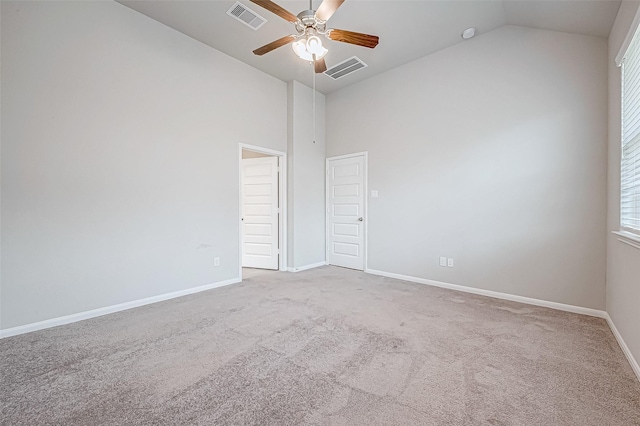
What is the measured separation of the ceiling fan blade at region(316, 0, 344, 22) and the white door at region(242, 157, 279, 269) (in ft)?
9.73

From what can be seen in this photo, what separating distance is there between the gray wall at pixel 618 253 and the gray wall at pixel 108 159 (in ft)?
13.9

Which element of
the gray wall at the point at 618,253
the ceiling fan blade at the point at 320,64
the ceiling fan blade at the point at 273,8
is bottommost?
the gray wall at the point at 618,253

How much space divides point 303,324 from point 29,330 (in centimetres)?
253

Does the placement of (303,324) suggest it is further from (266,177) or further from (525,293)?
(266,177)

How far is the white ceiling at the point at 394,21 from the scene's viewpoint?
2.80 metres

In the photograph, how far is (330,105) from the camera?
17.9 feet

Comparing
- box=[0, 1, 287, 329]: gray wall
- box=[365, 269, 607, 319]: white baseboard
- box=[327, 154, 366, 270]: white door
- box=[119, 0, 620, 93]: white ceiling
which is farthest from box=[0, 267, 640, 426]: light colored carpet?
box=[119, 0, 620, 93]: white ceiling

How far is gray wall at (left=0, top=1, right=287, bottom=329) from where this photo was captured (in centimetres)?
250

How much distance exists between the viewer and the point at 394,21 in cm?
336

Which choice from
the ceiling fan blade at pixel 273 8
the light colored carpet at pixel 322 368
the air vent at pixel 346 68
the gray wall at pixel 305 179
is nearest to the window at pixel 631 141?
the light colored carpet at pixel 322 368

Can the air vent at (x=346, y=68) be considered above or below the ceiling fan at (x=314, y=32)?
above

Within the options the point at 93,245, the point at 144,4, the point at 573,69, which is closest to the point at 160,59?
the point at 144,4

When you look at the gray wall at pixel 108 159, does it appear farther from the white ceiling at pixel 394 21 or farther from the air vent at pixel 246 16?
the air vent at pixel 246 16

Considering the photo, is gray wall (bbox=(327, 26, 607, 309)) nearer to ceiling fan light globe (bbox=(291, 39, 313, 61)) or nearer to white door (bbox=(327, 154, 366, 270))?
white door (bbox=(327, 154, 366, 270))
